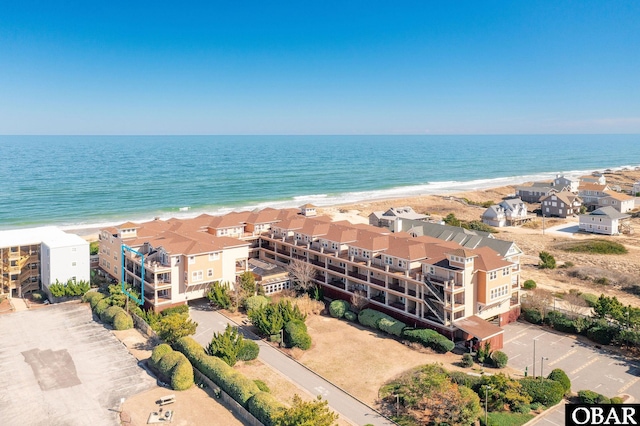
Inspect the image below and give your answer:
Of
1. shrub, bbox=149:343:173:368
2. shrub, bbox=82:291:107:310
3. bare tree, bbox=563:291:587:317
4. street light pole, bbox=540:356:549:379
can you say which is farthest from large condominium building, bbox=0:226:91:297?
bare tree, bbox=563:291:587:317

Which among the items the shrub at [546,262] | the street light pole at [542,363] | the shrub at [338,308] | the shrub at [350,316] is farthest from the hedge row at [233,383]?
the shrub at [546,262]

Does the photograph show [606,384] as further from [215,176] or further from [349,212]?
[215,176]

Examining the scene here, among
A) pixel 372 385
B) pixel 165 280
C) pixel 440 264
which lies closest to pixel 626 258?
pixel 440 264

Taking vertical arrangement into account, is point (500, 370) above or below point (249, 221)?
below

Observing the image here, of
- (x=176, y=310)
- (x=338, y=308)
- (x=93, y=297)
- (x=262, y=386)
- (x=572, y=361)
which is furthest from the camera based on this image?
(x=93, y=297)

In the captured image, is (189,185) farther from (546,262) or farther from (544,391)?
(544,391)

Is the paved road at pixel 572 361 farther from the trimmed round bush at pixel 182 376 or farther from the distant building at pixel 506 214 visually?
the distant building at pixel 506 214

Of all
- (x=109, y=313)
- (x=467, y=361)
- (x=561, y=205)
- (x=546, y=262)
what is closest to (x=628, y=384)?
(x=467, y=361)

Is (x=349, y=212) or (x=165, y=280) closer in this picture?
(x=165, y=280)
